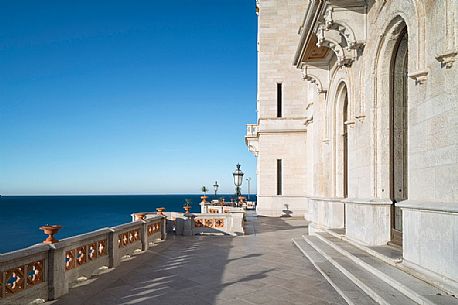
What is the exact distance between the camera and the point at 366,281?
667 centimetres

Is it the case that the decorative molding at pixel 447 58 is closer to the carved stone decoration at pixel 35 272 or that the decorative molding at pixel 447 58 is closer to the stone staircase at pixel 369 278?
the stone staircase at pixel 369 278

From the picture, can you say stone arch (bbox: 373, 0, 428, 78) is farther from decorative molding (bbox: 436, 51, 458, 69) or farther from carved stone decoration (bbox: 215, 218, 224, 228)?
carved stone decoration (bbox: 215, 218, 224, 228)

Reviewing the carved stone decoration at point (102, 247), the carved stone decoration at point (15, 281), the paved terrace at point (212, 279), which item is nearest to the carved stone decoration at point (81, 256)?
the paved terrace at point (212, 279)

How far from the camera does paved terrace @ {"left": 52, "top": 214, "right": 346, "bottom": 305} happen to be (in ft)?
22.6

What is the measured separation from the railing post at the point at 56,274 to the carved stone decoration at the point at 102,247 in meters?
2.00

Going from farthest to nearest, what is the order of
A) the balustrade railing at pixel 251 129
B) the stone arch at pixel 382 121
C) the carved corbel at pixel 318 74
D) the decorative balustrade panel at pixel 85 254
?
the balustrade railing at pixel 251 129, the carved corbel at pixel 318 74, the stone arch at pixel 382 121, the decorative balustrade panel at pixel 85 254

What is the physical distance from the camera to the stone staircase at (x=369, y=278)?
5297mm

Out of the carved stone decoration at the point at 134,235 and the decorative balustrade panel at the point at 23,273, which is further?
the carved stone decoration at the point at 134,235

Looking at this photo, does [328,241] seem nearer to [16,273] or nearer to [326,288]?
[326,288]

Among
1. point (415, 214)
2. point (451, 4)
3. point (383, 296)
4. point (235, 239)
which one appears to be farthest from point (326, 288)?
point (235, 239)

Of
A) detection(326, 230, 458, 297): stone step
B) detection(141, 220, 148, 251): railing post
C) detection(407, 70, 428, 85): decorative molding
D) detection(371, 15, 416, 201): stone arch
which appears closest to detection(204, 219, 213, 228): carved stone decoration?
detection(141, 220, 148, 251): railing post

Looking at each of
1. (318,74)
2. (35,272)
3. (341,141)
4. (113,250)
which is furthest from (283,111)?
(35,272)

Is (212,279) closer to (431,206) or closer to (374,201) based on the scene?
(374,201)

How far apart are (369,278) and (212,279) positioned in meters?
3.45
